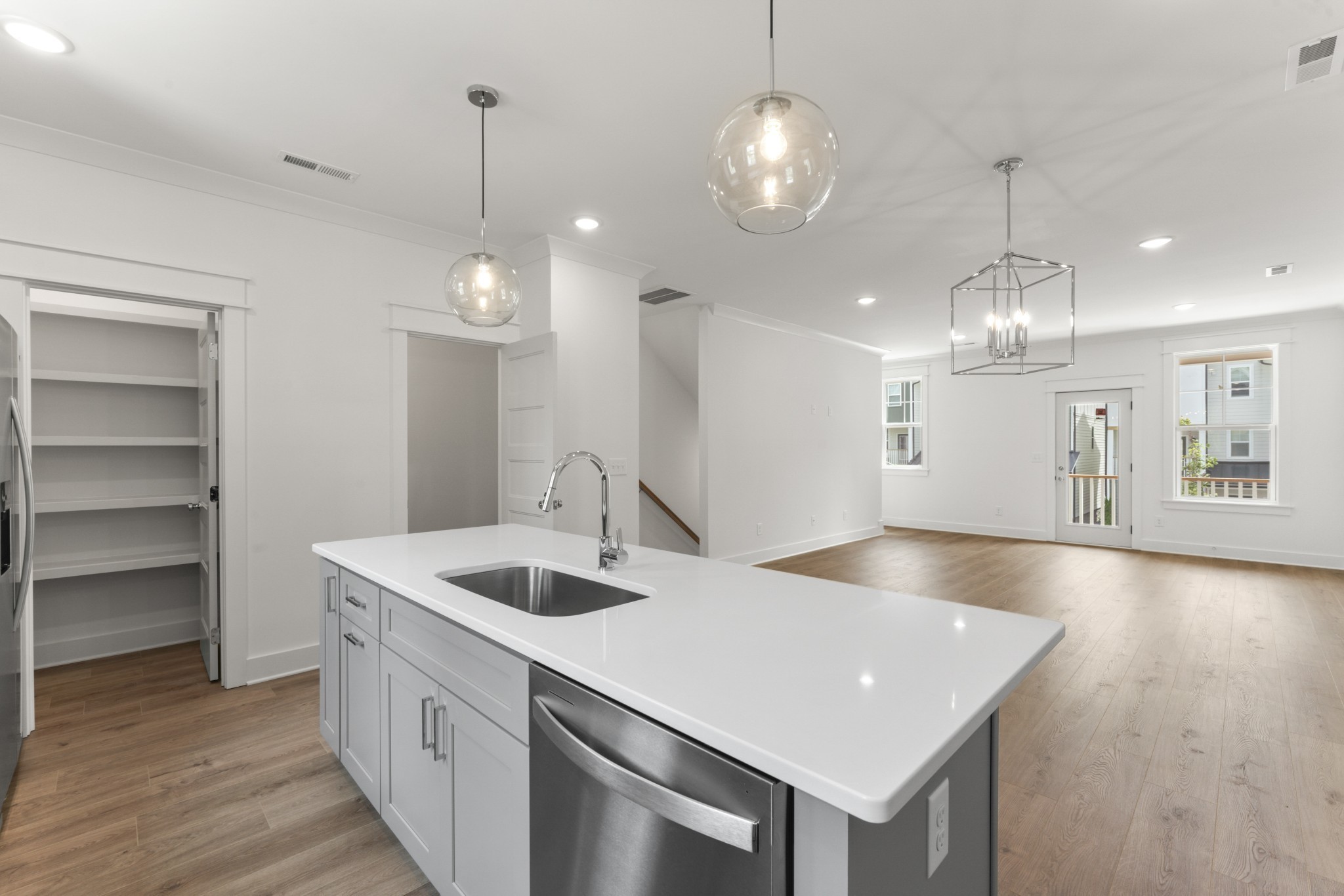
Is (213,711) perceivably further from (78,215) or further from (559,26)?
(559,26)

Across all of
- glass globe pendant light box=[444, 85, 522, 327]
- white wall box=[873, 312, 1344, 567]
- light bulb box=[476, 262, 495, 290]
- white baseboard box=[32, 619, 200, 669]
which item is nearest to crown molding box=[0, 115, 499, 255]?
glass globe pendant light box=[444, 85, 522, 327]

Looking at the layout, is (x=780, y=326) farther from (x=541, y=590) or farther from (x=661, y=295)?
(x=541, y=590)

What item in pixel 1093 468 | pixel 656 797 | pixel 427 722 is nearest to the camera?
pixel 656 797

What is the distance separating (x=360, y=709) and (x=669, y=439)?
516cm

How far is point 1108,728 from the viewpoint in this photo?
2.71 meters

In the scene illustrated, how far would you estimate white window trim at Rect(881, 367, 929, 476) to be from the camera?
29.9 feet

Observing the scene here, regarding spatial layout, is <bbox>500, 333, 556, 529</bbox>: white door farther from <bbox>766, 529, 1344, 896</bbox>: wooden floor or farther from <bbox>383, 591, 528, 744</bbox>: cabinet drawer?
<bbox>766, 529, 1344, 896</bbox>: wooden floor

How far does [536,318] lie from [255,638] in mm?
2479

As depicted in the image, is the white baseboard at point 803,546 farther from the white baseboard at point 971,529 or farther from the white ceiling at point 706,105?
the white ceiling at point 706,105

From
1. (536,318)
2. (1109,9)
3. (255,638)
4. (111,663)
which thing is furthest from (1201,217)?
(111,663)

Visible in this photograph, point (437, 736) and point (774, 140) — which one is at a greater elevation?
point (774, 140)

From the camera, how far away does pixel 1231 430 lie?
6.74 m

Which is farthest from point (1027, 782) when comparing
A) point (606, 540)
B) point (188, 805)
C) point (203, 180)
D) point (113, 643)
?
point (113, 643)

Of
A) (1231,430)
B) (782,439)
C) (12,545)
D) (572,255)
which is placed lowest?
(12,545)
